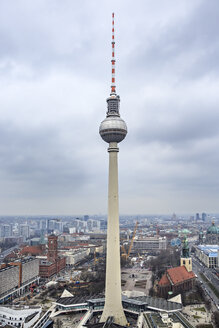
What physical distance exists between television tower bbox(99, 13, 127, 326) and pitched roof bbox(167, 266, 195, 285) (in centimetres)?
3121

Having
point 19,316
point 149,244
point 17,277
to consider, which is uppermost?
point 17,277

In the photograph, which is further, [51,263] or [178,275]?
[51,263]

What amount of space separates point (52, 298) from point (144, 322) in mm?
34719

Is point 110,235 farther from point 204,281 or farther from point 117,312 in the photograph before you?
point 204,281

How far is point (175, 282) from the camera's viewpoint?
7956 cm

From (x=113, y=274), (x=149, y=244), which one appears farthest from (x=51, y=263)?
(x=149, y=244)

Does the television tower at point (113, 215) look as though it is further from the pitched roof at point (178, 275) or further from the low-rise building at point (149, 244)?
the low-rise building at point (149, 244)

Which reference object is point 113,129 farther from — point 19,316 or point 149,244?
point 149,244

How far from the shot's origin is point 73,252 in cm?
14438

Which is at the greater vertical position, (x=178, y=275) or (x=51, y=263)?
(x=178, y=275)

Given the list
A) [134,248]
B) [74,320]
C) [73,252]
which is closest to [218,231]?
[134,248]

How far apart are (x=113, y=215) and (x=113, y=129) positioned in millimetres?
15590

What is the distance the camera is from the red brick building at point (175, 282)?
3078 inches

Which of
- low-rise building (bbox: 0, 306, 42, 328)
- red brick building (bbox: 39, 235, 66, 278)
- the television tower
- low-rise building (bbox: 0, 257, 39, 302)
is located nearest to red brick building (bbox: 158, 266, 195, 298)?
the television tower
